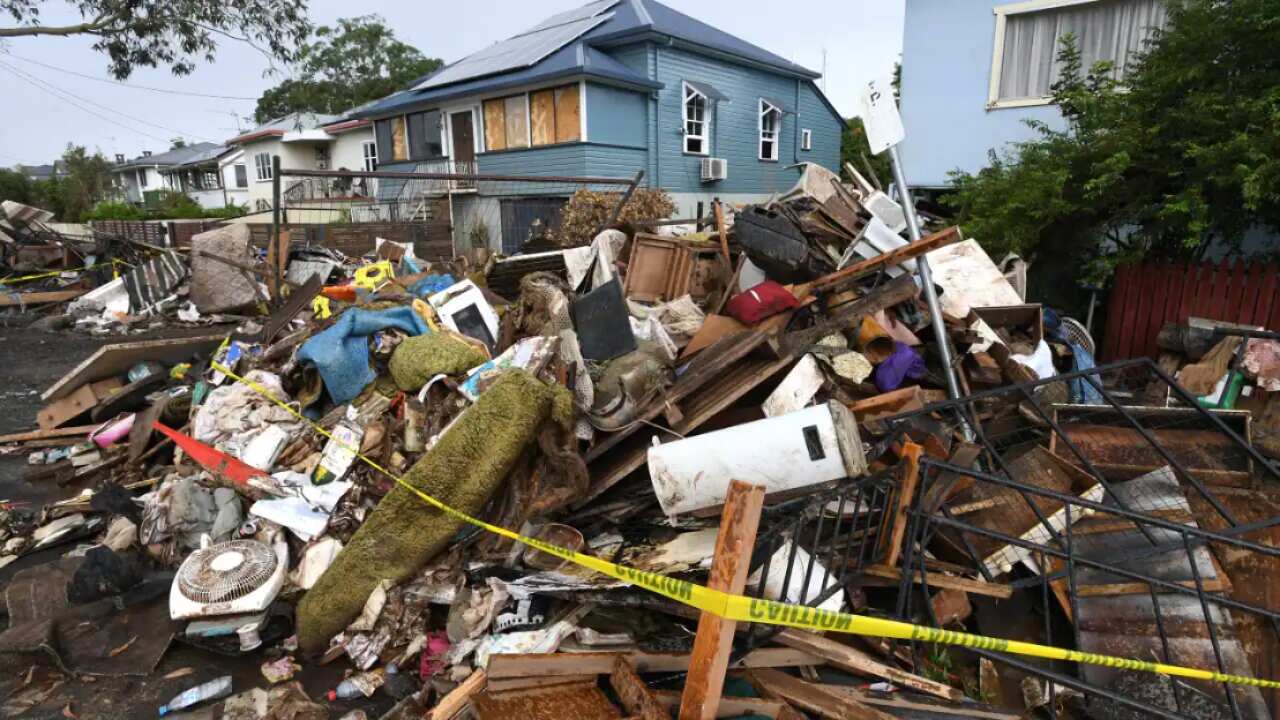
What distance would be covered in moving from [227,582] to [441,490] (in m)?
1.16

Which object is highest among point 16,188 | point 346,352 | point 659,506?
point 16,188

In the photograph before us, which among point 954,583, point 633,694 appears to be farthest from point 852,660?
point 633,694

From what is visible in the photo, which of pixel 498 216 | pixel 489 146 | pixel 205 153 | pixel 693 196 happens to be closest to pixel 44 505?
pixel 498 216

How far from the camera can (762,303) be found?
4359mm

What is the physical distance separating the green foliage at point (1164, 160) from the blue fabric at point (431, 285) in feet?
18.0

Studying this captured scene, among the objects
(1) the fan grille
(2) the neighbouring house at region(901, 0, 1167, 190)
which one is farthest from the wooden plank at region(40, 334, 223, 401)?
(2) the neighbouring house at region(901, 0, 1167, 190)

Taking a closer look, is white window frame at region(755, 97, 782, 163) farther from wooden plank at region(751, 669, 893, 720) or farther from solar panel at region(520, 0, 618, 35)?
wooden plank at region(751, 669, 893, 720)

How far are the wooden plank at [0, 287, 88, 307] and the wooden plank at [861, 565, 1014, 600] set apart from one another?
15333 millimetres

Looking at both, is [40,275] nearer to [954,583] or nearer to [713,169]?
[713,169]

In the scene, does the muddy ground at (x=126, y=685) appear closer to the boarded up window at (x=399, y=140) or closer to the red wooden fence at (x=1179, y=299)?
the red wooden fence at (x=1179, y=299)

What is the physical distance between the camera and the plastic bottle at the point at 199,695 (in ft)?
9.60

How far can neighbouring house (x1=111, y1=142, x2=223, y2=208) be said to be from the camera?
38281 millimetres

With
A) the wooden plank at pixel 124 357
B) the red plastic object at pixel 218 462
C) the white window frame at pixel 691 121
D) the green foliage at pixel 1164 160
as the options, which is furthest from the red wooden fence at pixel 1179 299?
the white window frame at pixel 691 121

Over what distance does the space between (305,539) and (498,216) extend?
38.2 feet
